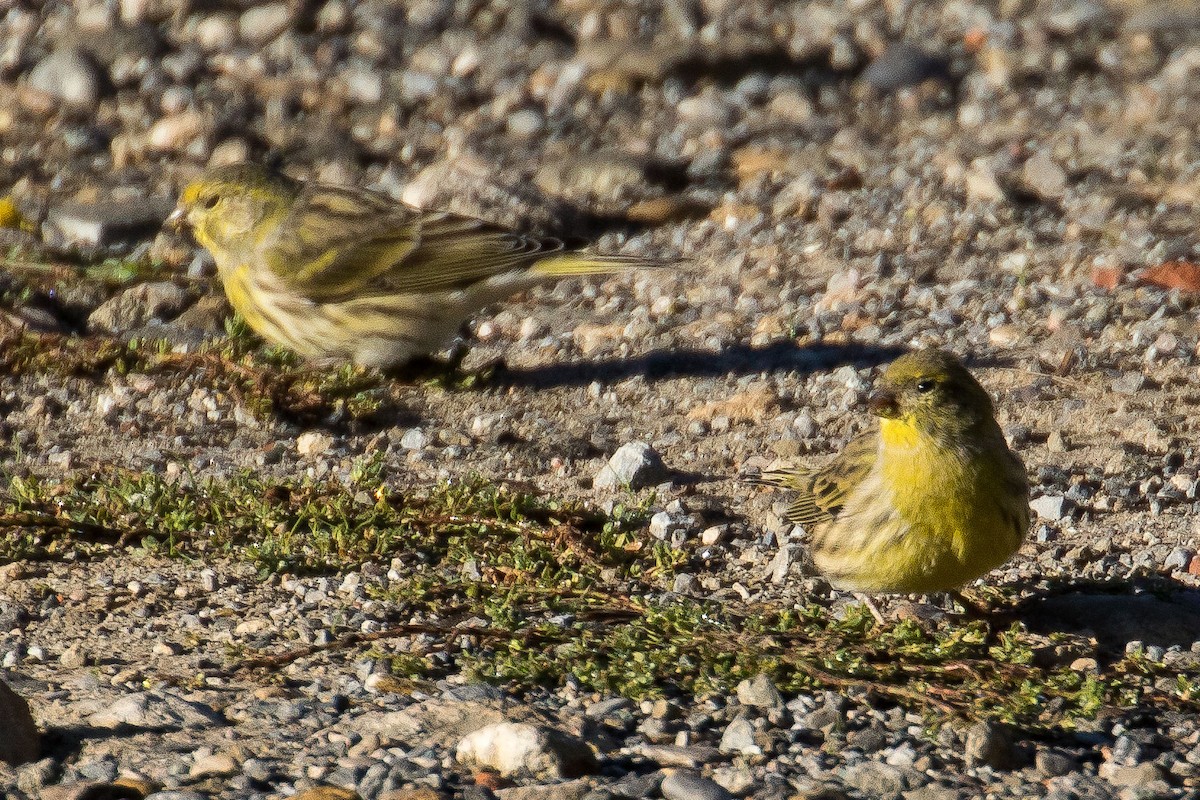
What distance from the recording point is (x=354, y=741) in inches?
149

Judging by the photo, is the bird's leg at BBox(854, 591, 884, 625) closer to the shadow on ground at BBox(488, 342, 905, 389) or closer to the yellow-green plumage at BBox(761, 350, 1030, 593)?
the yellow-green plumage at BBox(761, 350, 1030, 593)

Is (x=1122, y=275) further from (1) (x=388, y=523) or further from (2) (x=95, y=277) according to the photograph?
(2) (x=95, y=277)

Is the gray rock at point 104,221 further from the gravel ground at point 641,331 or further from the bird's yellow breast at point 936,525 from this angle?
the bird's yellow breast at point 936,525

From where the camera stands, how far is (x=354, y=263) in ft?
23.1

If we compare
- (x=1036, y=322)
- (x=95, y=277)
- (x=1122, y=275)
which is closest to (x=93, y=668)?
(x=95, y=277)

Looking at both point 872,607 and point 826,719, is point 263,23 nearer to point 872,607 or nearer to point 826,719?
point 872,607

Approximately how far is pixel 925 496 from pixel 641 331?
2.68m

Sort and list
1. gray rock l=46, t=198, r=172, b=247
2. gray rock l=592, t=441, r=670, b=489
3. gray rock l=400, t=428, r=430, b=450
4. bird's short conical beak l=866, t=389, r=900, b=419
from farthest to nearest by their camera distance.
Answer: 1. gray rock l=46, t=198, r=172, b=247
2. gray rock l=400, t=428, r=430, b=450
3. gray rock l=592, t=441, r=670, b=489
4. bird's short conical beak l=866, t=389, r=900, b=419

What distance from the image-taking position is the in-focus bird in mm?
6766

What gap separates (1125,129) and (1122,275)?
2164 millimetres

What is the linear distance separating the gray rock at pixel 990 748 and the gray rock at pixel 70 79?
23.3ft

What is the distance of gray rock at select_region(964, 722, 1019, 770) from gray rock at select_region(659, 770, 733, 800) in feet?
1.96

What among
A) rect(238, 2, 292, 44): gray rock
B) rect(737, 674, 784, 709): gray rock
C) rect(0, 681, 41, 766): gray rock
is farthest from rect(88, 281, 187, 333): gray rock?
rect(737, 674, 784, 709): gray rock

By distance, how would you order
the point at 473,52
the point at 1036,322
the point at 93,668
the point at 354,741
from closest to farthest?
the point at 354,741
the point at 93,668
the point at 1036,322
the point at 473,52
